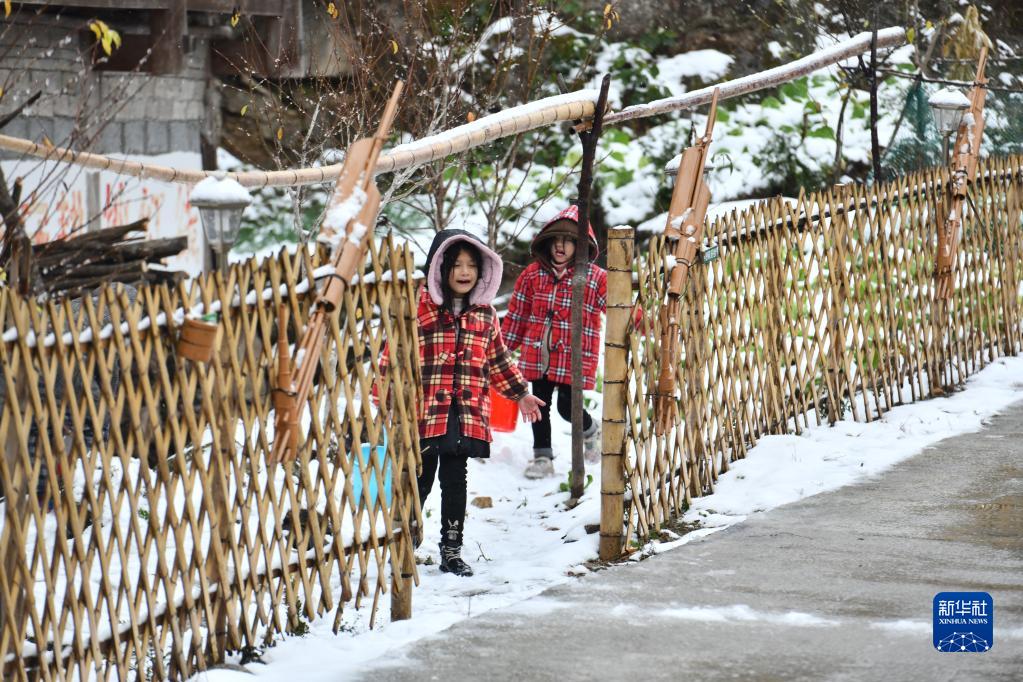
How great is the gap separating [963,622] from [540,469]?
11.6 ft

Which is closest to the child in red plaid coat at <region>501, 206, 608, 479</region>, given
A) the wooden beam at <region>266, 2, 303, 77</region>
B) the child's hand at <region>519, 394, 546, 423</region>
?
the child's hand at <region>519, 394, 546, 423</region>

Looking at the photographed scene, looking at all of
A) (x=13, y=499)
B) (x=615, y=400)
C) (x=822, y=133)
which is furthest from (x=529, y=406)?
(x=822, y=133)

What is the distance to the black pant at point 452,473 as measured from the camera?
569 cm

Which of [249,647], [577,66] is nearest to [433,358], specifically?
[249,647]

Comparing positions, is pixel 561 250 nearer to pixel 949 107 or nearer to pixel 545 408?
pixel 545 408

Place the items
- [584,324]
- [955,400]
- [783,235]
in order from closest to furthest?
[783,235] → [584,324] → [955,400]

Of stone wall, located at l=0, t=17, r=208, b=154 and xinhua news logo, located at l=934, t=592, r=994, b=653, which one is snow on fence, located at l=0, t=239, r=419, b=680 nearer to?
xinhua news logo, located at l=934, t=592, r=994, b=653

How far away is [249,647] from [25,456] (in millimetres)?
1119

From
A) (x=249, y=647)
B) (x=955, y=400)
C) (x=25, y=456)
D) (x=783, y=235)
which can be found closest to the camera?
(x=25, y=456)

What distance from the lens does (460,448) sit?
5.69 meters

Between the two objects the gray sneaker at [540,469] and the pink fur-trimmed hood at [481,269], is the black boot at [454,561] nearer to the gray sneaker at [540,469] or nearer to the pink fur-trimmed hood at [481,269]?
the pink fur-trimmed hood at [481,269]

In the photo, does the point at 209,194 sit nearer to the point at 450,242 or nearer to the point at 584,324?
the point at 450,242

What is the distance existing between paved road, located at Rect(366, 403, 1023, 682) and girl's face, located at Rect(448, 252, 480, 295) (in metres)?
1.44

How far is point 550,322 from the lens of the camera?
7496 mm
